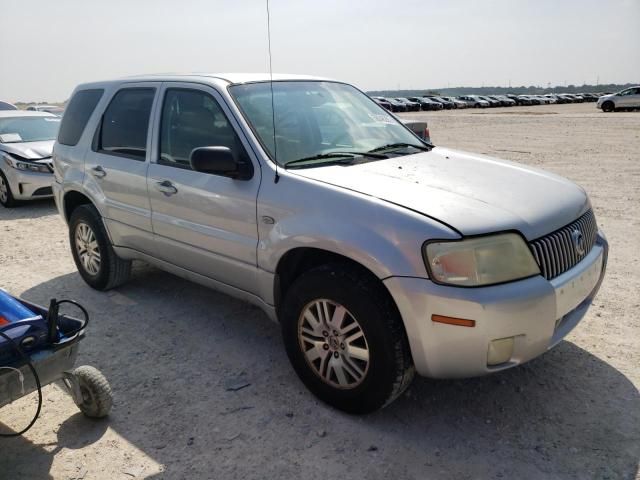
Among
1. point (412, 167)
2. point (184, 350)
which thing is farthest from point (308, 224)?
point (184, 350)

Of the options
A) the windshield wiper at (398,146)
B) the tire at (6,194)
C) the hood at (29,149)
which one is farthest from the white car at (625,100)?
the windshield wiper at (398,146)

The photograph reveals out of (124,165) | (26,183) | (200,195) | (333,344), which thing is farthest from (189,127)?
(26,183)

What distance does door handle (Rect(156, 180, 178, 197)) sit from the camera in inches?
152

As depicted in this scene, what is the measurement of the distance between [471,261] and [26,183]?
8.25 meters

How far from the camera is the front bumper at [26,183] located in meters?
8.77

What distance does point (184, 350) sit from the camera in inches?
155

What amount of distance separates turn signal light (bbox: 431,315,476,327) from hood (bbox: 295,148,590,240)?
401 millimetres

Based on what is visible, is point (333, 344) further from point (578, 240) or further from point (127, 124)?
point (127, 124)

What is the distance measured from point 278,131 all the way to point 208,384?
65.4 inches

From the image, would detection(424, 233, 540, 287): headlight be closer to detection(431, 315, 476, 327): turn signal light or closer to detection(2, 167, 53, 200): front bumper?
detection(431, 315, 476, 327): turn signal light

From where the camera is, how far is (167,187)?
3902 millimetres

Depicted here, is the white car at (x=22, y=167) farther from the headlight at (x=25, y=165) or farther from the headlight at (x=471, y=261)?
the headlight at (x=471, y=261)

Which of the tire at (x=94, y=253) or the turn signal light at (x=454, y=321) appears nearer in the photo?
the turn signal light at (x=454, y=321)

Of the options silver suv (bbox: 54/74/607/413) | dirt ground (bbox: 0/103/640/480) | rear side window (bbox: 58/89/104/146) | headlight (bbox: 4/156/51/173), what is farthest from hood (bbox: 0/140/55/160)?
dirt ground (bbox: 0/103/640/480)
